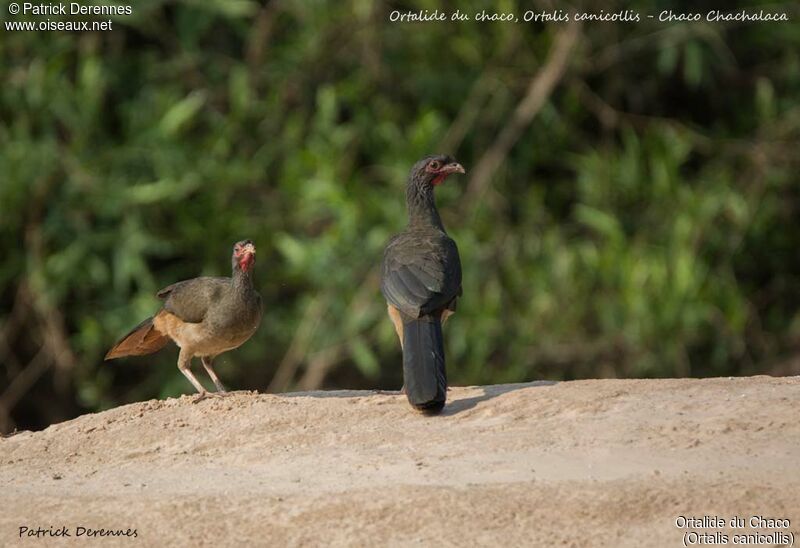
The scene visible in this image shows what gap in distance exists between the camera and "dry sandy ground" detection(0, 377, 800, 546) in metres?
5.22

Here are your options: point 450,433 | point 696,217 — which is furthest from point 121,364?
point 450,433

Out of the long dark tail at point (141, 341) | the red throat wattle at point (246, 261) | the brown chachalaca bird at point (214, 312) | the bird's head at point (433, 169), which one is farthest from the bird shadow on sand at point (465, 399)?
the bird's head at point (433, 169)

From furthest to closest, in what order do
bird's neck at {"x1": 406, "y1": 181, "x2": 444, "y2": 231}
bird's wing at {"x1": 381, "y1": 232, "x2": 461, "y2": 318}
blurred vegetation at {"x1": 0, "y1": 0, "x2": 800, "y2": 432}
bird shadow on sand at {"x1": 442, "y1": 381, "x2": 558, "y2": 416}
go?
1. blurred vegetation at {"x1": 0, "y1": 0, "x2": 800, "y2": 432}
2. bird's neck at {"x1": 406, "y1": 181, "x2": 444, "y2": 231}
3. bird's wing at {"x1": 381, "y1": 232, "x2": 461, "y2": 318}
4. bird shadow on sand at {"x1": 442, "y1": 381, "x2": 558, "y2": 416}

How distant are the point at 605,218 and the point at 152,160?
3592 mm

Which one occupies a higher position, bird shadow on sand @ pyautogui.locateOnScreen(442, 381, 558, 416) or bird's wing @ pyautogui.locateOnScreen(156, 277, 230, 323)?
bird's wing @ pyautogui.locateOnScreen(156, 277, 230, 323)

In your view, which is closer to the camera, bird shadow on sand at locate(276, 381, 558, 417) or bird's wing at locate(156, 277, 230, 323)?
bird shadow on sand at locate(276, 381, 558, 417)

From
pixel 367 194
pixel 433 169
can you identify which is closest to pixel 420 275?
pixel 433 169

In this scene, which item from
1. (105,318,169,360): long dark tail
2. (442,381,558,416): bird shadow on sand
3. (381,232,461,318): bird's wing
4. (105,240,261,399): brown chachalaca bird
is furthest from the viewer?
(105,318,169,360): long dark tail

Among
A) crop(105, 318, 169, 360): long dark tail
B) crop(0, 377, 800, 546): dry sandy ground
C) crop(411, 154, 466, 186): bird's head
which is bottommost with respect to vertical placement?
crop(0, 377, 800, 546): dry sandy ground

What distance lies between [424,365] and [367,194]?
514 centimetres

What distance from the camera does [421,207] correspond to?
26.7ft

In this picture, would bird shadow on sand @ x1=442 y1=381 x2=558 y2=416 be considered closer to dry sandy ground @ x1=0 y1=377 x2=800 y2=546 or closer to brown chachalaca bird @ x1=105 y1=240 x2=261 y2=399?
dry sandy ground @ x1=0 y1=377 x2=800 y2=546

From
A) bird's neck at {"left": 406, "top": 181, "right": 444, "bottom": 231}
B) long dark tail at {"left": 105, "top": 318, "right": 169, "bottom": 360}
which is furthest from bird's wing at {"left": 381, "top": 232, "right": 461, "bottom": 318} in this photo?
long dark tail at {"left": 105, "top": 318, "right": 169, "bottom": 360}

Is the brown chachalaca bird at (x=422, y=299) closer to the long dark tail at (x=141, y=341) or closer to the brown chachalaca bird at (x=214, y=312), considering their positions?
Answer: the brown chachalaca bird at (x=214, y=312)
